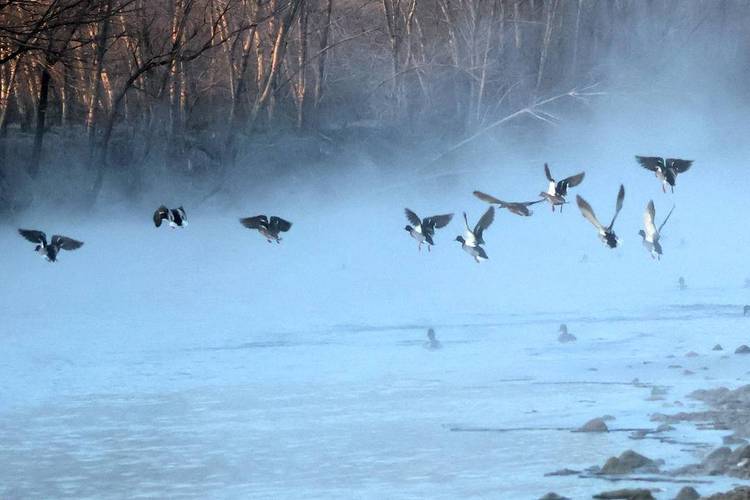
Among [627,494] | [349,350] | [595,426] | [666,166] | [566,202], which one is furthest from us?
[349,350]

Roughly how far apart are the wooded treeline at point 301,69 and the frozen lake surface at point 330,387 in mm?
7802

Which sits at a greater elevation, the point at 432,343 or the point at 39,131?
the point at 39,131

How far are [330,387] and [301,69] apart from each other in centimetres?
1869

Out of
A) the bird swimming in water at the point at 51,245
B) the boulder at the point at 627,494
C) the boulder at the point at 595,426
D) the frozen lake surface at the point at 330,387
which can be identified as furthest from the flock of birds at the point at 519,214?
the boulder at the point at 627,494

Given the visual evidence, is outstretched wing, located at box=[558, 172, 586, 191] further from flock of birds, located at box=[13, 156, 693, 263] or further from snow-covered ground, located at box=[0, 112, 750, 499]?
snow-covered ground, located at box=[0, 112, 750, 499]

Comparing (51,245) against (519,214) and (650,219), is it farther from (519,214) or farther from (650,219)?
(650,219)

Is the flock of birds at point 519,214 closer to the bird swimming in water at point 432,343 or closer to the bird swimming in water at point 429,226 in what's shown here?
the bird swimming in water at point 429,226

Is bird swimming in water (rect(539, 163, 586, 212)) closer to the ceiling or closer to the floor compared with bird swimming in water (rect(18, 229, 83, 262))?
closer to the ceiling

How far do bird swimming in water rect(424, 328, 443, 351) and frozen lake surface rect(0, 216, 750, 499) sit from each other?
0.07m

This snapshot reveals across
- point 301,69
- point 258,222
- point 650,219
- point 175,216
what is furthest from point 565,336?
point 301,69

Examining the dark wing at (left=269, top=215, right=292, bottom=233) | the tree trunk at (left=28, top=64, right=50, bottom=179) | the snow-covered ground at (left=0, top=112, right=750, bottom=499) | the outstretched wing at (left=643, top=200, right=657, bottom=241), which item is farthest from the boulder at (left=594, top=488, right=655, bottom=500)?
the tree trunk at (left=28, top=64, right=50, bottom=179)

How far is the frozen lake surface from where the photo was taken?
709 cm

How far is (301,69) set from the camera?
2808 cm

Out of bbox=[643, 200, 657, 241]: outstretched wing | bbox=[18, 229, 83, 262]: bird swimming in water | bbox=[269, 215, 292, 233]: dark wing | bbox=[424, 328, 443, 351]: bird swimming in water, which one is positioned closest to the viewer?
bbox=[643, 200, 657, 241]: outstretched wing
